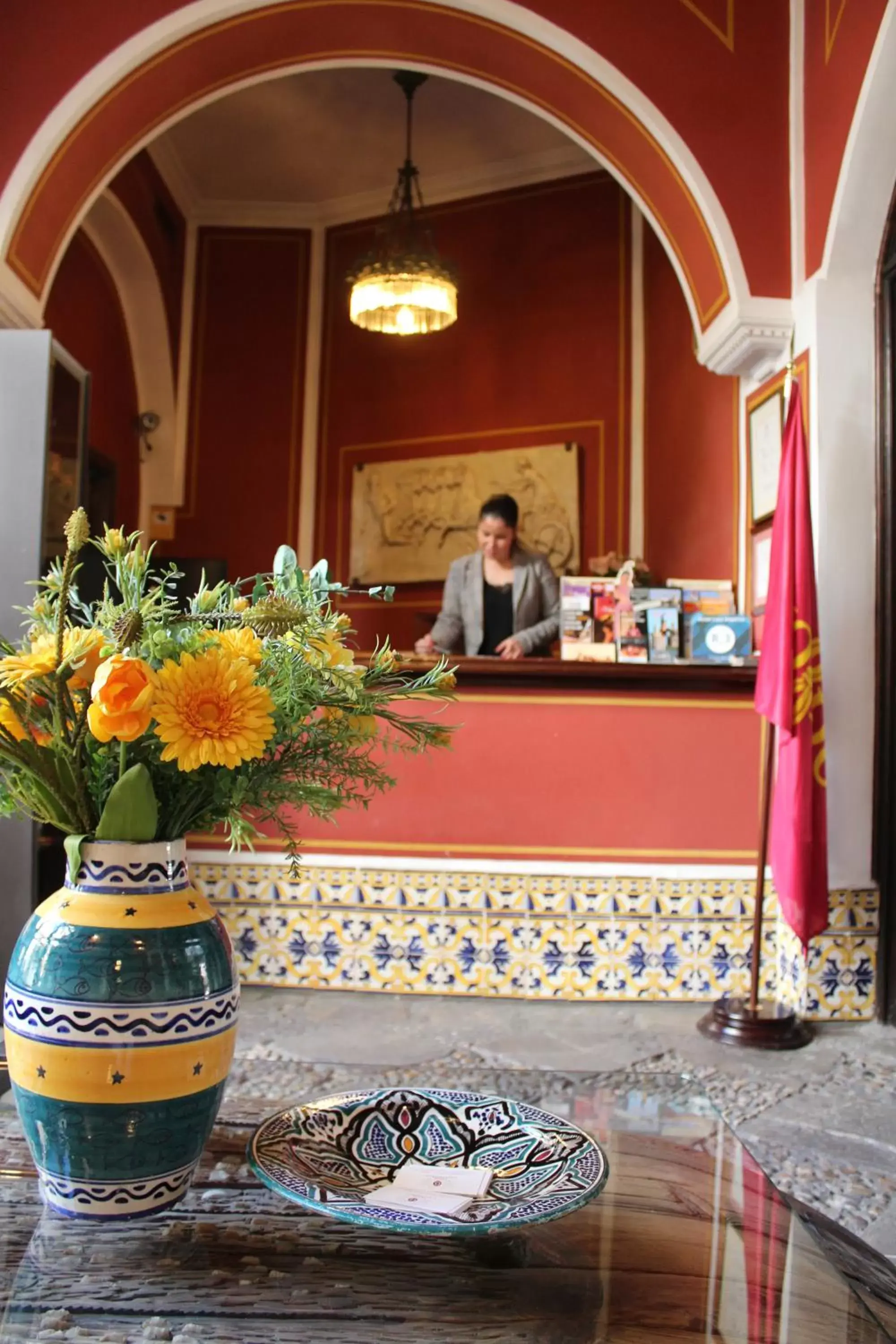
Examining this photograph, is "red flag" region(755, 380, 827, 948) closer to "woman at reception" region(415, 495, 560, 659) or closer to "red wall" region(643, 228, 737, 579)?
"woman at reception" region(415, 495, 560, 659)

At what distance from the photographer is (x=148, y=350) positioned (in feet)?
23.2

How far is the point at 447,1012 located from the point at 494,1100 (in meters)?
2.44

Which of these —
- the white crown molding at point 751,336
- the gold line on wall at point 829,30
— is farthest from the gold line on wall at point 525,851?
the gold line on wall at point 829,30

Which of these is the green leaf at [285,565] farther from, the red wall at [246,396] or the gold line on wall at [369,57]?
the red wall at [246,396]

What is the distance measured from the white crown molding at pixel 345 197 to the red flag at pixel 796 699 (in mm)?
3801

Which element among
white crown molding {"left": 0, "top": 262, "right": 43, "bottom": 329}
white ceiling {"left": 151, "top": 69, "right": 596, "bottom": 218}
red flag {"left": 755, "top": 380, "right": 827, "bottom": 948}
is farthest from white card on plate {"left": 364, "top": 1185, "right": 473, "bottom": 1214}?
white ceiling {"left": 151, "top": 69, "right": 596, "bottom": 218}

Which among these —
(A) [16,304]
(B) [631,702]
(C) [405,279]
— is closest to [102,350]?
(C) [405,279]

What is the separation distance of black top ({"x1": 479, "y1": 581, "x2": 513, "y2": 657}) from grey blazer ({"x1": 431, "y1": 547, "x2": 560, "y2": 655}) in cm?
2

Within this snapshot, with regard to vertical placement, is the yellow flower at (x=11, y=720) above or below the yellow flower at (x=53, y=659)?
below

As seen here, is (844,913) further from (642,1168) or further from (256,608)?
(256,608)

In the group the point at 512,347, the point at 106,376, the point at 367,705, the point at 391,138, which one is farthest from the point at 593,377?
the point at 367,705

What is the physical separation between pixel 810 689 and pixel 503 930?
1.35 meters

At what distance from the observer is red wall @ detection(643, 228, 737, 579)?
17.0 feet

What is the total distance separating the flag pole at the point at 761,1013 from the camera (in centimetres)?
340
